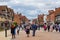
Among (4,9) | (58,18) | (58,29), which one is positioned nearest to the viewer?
(58,29)

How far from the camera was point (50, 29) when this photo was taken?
168 feet

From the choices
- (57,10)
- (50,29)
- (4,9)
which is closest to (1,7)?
(4,9)

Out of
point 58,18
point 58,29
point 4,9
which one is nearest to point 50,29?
point 58,29

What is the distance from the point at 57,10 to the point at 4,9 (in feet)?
98.3

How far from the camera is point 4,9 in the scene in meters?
129

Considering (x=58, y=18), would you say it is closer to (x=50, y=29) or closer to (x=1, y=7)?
(x=1, y=7)

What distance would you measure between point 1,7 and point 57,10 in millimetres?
31335

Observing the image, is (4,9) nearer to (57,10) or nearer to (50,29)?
(57,10)

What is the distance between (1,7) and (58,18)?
31626 mm

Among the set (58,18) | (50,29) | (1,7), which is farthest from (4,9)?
(50,29)

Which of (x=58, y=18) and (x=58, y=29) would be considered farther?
(x=58, y=18)

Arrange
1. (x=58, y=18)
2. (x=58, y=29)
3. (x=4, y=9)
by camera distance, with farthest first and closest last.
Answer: (x=4, y=9)
(x=58, y=18)
(x=58, y=29)

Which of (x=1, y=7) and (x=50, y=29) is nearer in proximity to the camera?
(x=50, y=29)

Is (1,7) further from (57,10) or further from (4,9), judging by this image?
(57,10)
